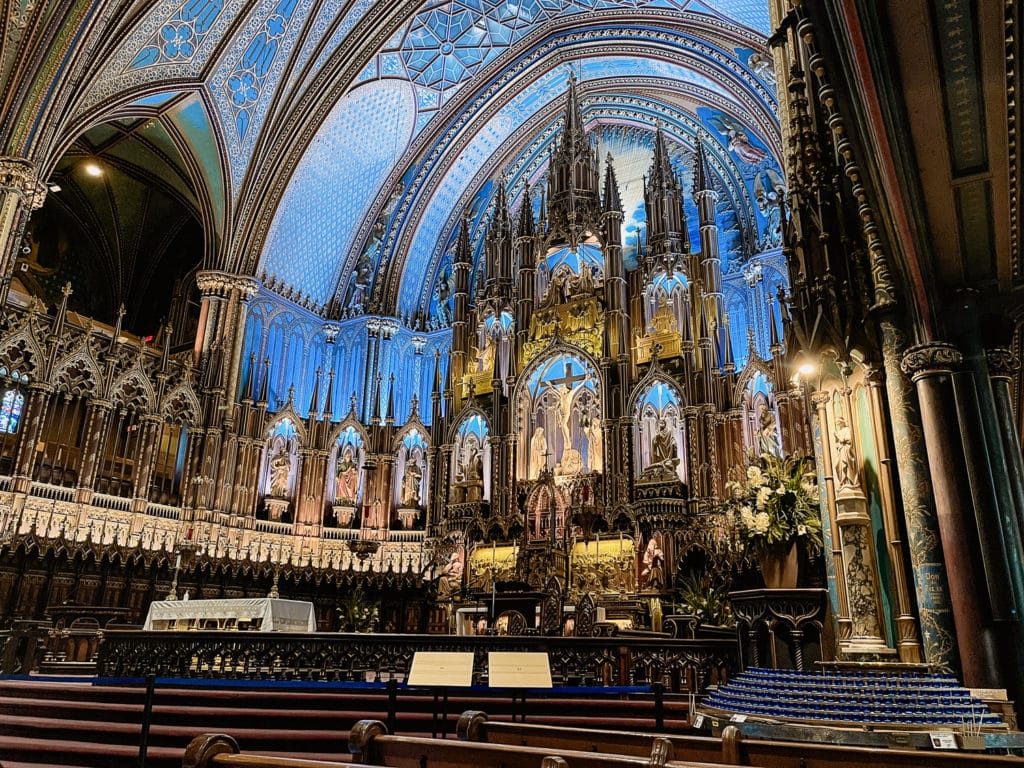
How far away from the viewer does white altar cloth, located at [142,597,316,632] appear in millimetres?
12047

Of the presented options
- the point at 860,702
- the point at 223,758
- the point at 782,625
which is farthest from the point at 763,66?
the point at 223,758

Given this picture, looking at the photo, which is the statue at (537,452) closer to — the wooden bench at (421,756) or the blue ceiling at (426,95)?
the blue ceiling at (426,95)

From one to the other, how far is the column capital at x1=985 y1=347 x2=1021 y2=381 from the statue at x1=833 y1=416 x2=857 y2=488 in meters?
1.92

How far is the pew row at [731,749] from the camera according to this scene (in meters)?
3.46

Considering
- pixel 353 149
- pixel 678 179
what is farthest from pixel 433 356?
pixel 678 179

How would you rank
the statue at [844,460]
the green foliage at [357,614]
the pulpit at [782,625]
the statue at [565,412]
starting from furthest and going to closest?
the statue at [565,412], the green foliage at [357,614], the statue at [844,460], the pulpit at [782,625]

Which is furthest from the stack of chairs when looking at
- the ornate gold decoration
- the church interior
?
the ornate gold decoration

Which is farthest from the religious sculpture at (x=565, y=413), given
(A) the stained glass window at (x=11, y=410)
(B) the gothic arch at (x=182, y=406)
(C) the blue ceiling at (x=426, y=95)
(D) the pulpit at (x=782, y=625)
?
(A) the stained glass window at (x=11, y=410)

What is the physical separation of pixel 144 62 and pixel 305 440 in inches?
446

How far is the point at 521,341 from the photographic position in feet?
73.0

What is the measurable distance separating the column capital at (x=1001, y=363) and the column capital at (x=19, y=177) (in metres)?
18.6

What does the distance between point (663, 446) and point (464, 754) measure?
51.3ft

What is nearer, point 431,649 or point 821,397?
point 431,649

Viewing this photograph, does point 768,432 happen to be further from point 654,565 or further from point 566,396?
point 566,396
